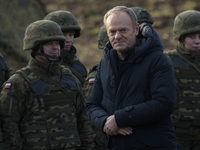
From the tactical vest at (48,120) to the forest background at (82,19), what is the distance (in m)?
3.53

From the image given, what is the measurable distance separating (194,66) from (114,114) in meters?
2.68

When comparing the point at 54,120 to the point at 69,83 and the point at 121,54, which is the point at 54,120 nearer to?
the point at 69,83

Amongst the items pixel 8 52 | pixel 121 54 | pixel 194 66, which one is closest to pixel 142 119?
pixel 121 54

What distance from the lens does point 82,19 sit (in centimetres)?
2141

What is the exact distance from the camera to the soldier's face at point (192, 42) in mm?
5809

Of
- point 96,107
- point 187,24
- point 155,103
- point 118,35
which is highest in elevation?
point 118,35

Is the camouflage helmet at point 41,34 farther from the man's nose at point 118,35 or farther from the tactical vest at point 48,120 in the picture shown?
the man's nose at point 118,35

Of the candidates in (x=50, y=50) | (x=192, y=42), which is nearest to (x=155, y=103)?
(x=50, y=50)

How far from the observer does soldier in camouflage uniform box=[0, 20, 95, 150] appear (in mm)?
4590

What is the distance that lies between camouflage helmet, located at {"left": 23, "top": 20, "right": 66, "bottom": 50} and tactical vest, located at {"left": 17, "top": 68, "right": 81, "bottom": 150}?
0.41 metres

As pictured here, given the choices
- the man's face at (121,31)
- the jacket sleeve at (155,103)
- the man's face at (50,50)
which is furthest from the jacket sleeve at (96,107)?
the man's face at (50,50)

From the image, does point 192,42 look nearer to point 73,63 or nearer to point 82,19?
point 73,63

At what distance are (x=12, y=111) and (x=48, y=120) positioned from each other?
18.0 inches

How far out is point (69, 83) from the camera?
5.00 metres
